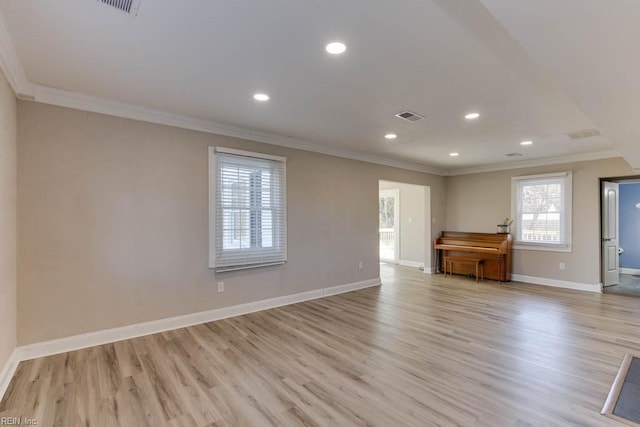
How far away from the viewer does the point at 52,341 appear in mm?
2898

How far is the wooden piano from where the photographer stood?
6246mm

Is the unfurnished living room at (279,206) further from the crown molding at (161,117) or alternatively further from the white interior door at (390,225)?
the white interior door at (390,225)

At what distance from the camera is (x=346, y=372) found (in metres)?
2.55

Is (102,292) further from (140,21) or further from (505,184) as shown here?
(505,184)

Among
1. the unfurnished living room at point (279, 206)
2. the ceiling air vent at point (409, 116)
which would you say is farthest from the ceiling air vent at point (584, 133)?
the ceiling air vent at point (409, 116)

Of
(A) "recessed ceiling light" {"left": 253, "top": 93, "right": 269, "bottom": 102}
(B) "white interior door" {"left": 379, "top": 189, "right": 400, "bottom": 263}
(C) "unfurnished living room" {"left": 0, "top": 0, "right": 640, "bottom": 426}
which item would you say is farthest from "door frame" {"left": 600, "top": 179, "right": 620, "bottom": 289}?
(A) "recessed ceiling light" {"left": 253, "top": 93, "right": 269, "bottom": 102}

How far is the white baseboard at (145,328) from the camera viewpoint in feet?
9.32

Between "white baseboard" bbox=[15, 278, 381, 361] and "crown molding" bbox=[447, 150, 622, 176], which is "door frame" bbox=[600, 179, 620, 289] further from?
"white baseboard" bbox=[15, 278, 381, 361]

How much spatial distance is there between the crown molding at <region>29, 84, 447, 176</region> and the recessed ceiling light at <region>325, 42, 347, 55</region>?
2.17 meters

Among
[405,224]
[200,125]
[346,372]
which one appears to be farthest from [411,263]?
[200,125]

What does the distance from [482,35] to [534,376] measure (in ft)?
8.56

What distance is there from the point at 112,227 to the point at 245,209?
4.96 ft

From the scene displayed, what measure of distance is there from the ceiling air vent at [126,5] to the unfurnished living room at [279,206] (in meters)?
0.01

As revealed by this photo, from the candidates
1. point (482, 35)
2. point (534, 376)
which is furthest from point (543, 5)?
point (534, 376)
